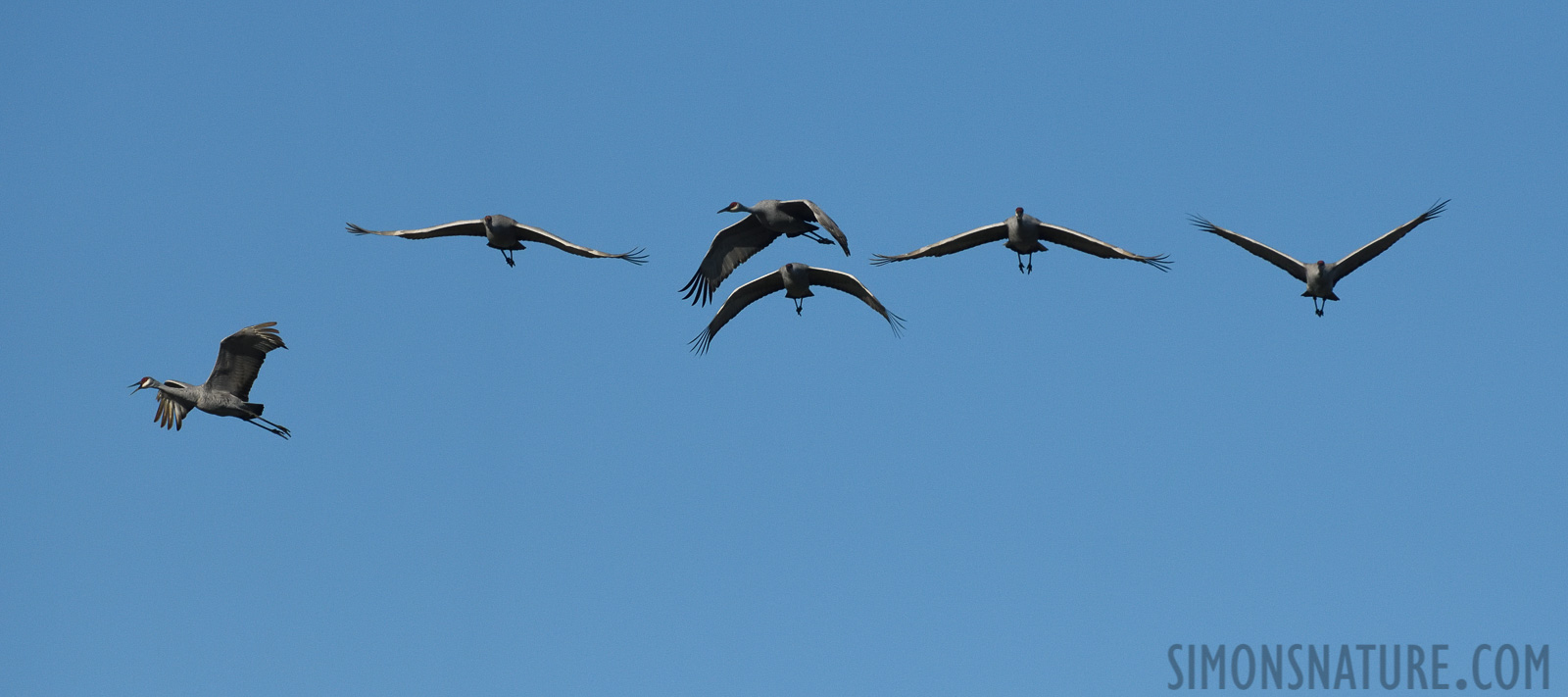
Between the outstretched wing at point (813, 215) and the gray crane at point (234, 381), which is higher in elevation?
the outstretched wing at point (813, 215)

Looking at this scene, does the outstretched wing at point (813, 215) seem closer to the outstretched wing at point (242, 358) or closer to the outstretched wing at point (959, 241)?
the outstretched wing at point (959, 241)

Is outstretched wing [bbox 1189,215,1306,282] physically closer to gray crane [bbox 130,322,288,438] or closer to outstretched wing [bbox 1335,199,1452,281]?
outstretched wing [bbox 1335,199,1452,281]

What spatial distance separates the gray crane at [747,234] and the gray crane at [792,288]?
0.64 meters

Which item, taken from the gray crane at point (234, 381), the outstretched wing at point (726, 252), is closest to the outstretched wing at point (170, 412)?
the gray crane at point (234, 381)

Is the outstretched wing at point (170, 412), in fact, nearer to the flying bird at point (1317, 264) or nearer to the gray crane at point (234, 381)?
the gray crane at point (234, 381)

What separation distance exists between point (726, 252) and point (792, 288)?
8.83 ft

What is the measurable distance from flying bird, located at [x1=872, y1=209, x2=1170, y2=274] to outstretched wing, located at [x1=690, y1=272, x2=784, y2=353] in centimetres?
242

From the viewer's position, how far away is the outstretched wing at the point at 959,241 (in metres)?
45.0

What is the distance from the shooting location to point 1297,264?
152 ft

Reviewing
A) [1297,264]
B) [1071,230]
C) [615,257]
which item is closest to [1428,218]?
[1297,264]

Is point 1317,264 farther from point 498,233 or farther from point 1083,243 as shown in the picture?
point 498,233

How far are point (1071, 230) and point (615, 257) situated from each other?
10.1 m

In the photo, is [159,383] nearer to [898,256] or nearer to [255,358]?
[255,358]

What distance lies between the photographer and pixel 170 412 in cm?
4500
